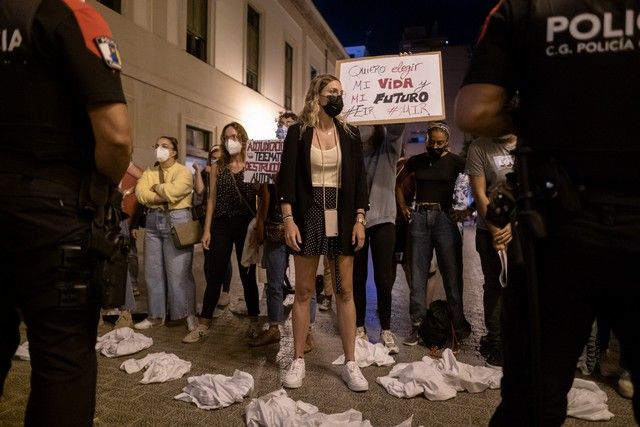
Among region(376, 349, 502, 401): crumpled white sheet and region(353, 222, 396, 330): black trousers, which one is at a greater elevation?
region(353, 222, 396, 330): black trousers

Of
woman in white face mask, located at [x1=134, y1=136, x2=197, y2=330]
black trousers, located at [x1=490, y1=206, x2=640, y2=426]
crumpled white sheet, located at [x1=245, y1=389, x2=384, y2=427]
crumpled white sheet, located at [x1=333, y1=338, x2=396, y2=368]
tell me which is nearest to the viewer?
black trousers, located at [x1=490, y1=206, x2=640, y2=426]

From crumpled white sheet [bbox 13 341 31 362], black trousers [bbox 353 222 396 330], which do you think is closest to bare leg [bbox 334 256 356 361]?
black trousers [bbox 353 222 396 330]

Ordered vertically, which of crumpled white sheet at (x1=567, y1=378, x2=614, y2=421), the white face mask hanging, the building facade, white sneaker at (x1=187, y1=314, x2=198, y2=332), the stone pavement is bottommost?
the stone pavement

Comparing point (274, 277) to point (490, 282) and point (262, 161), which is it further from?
point (490, 282)

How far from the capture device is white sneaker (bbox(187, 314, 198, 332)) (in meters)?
5.02

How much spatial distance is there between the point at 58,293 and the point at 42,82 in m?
0.75

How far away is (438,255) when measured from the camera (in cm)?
471

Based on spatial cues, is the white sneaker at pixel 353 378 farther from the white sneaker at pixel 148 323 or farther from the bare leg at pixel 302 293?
the white sneaker at pixel 148 323

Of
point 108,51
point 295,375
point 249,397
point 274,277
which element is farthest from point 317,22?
point 108,51

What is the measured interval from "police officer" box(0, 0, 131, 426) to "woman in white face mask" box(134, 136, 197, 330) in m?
3.41

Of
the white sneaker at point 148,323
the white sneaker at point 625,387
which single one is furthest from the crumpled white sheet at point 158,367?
the white sneaker at point 625,387

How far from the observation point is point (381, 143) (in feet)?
15.5

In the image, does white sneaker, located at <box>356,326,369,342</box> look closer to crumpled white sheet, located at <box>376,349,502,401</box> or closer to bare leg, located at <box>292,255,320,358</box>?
crumpled white sheet, located at <box>376,349,502,401</box>

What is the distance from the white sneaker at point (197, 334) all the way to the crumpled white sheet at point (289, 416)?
1757 millimetres
